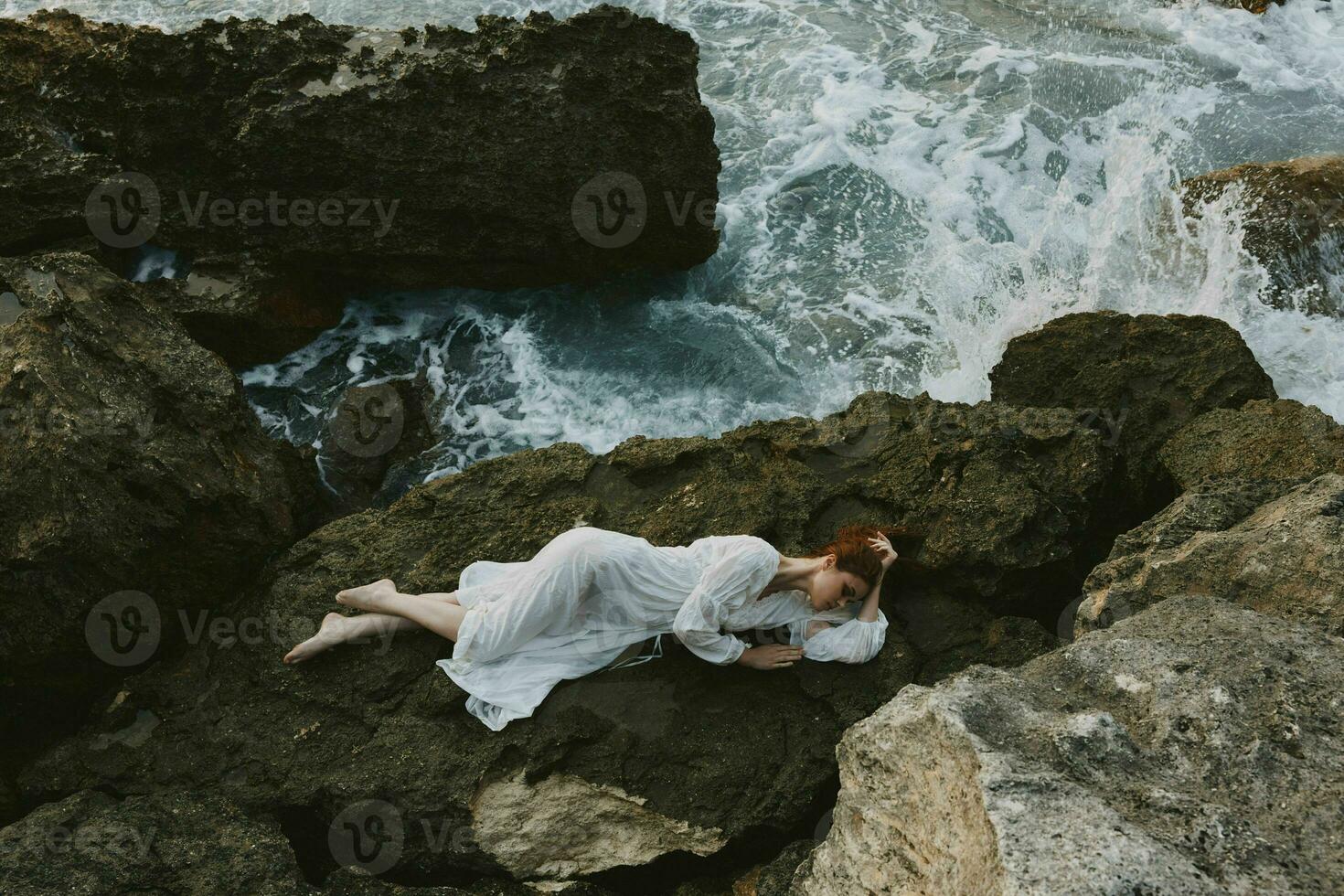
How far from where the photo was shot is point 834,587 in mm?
5562

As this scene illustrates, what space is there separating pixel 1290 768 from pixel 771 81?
33.9 ft

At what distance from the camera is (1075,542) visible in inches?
241

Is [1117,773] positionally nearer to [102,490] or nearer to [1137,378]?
[1137,378]

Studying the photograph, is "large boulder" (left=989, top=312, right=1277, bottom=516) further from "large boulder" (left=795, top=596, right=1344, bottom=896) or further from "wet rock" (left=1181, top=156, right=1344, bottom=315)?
"large boulder" (left=795, top=596, right=1344, bottom=896)

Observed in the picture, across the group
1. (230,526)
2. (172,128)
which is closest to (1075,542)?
(230,526)

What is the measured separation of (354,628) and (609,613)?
4.24ft

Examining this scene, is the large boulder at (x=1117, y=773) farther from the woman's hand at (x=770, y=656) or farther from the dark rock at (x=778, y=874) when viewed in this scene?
the woman's hand at (x=770, y=656)

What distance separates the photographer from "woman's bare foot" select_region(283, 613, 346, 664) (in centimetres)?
560

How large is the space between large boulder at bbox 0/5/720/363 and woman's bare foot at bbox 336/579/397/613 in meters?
3.60

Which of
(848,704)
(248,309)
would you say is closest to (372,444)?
(248,309)

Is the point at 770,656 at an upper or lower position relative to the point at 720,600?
lower

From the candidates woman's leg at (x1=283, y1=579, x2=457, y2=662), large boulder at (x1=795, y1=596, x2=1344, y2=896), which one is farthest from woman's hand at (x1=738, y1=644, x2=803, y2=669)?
woman's leg at (x1=283, y1=579, x2=457, y2=662)

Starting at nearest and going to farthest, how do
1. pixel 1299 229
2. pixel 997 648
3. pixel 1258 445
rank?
pixel 997 648 < pixel 1258 445 < pixel 1299 229

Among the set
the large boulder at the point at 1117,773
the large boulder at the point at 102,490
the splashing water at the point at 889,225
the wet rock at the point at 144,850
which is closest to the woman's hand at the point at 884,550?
the large boulder at the point at 1117,773
